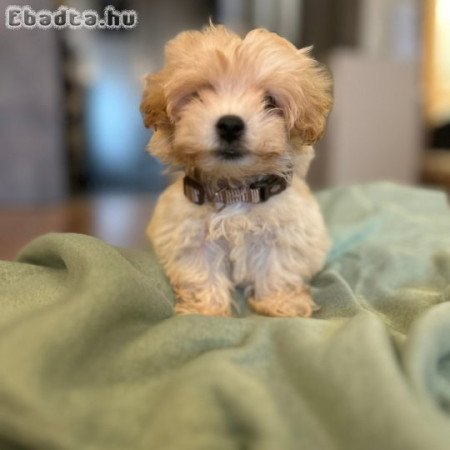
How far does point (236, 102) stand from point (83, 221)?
213 centimetres

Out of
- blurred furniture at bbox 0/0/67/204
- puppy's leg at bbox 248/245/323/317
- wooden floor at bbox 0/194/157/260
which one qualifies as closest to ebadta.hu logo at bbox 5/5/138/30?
wooden floor at bbox 0/194/157/260

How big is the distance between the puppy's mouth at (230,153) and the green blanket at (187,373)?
264mm

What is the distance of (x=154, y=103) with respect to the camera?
1.12 metres

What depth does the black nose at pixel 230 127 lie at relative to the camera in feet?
3.38

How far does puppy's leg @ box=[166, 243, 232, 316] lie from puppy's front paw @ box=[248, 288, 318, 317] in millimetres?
68

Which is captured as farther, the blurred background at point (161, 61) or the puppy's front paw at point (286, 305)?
the blurred background at point (161, 61)

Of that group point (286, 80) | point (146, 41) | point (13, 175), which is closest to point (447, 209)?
point (286, 80)

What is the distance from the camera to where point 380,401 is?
74cm

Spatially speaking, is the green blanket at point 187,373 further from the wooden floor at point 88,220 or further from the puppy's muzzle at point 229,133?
the wooden floor at point 88,220

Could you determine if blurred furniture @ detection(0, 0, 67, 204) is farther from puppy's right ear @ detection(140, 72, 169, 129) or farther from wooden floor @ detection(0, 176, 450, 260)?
puppy's right ear @ detection(140, 72, 169, 129)

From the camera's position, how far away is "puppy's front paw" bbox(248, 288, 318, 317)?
1175mm

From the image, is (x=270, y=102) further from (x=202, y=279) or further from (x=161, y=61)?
(x=161, y=61)

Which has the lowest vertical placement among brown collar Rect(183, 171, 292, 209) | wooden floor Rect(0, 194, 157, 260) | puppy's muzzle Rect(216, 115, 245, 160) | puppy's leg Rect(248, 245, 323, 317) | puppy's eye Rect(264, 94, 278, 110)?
wooden floor Rect(0, 194, 157, 260)

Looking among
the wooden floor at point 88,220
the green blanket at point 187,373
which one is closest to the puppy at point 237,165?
the green blanket at point 187,373
